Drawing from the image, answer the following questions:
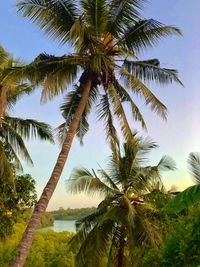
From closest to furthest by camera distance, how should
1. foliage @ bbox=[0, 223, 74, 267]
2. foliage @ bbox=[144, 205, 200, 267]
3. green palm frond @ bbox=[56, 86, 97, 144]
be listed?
foliage @ bbox=[144, 205, 200, 267], green palm frond @ bbox=[56, 86, 97, 144], foliage @ bbox=[0, 223, 74, 267]

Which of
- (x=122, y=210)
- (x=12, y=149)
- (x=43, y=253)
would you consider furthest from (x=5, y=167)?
(x=43, y=253)

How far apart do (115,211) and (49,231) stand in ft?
70.2

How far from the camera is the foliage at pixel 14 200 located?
60.1 ft

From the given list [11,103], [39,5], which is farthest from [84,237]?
[39,5]

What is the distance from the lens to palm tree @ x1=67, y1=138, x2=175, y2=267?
16.8 m

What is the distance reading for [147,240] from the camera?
52.2 feet

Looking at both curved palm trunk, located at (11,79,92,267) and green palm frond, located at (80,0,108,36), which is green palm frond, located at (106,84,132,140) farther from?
green palm frond, located at (80,0,108,36)

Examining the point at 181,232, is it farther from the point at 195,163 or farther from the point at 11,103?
the point at 11,103

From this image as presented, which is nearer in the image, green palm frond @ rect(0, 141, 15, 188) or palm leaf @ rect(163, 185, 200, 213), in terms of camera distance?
palm leaf @ rect(163, 185, 200, 213)

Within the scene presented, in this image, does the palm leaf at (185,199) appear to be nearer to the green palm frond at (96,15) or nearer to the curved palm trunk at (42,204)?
the curved palm trunk at (42,204)

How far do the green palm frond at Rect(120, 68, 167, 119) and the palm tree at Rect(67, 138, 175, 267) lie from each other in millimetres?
3190

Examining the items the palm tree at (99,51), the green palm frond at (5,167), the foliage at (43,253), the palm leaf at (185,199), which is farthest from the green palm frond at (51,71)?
the foliage at (43,253)

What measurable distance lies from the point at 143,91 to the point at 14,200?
26.4ft

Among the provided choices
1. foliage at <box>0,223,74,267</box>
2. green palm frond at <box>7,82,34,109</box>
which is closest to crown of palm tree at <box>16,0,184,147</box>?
green palm frond at <box>7,82,34,109</box>
